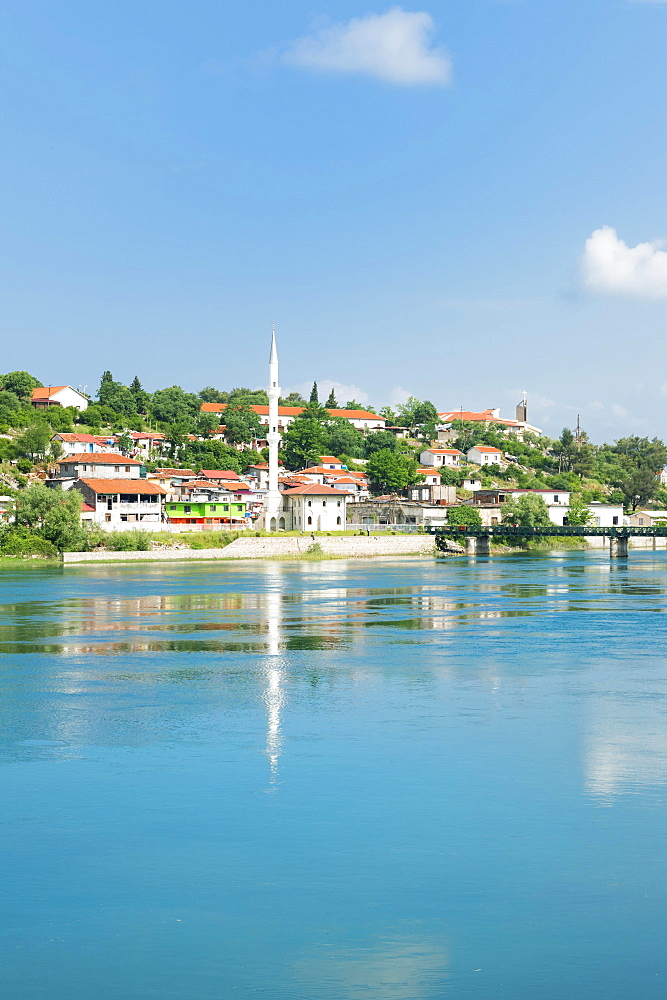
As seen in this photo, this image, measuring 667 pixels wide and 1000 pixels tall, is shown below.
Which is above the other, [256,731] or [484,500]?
[484,500]

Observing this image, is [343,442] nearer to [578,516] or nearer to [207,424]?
[207,424]

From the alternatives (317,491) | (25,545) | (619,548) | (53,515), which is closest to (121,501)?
(53,515)

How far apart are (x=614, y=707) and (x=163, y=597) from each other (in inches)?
877

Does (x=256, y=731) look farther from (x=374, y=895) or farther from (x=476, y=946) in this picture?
(x=476, y=946)

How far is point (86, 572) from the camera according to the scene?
156 feet

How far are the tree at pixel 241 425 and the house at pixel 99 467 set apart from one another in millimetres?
24560

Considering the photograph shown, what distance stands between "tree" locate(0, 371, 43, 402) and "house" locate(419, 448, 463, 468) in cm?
3729

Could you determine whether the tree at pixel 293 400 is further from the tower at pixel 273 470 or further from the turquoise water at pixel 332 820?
the turquoise water at pixel 332 820

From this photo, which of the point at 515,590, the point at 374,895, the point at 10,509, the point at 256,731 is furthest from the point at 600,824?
the point at 10,509

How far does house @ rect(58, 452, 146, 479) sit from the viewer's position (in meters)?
62.6

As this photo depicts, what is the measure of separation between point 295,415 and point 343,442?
319 inches

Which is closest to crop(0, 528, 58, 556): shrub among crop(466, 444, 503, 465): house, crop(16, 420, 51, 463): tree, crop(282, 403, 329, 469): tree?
crop(16, 420, 51, 463): tree

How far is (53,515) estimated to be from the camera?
178ft

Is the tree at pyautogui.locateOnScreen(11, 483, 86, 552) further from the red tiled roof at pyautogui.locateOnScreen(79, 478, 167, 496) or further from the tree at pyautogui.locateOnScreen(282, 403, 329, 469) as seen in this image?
the tree at pyautogui.locateOnScreen(282, 403, 329, 469)
